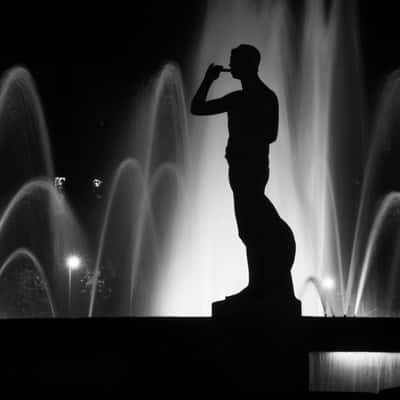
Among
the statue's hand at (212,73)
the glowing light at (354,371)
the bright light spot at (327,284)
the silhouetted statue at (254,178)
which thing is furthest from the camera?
the bright light spot at (327,284)

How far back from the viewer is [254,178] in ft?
27.5

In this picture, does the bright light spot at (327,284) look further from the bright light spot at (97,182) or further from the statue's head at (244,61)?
the bright light spot at (97,182)

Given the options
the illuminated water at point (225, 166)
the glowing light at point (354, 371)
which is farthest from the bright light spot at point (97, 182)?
the glowing light at point (354, 371)

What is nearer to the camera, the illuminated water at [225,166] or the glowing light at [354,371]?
the glowing light at [354,371]

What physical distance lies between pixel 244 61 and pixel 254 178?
1.28 metres

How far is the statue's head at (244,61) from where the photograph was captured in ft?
27.8

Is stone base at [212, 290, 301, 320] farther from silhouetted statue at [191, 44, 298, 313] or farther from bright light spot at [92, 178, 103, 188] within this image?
bright light spot at [92, 178, 103, 188]

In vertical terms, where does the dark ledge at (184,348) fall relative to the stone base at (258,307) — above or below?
below

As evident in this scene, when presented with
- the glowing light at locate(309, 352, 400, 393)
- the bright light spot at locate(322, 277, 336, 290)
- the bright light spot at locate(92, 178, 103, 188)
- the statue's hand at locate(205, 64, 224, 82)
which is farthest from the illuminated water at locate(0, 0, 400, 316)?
the bright light spot at locate(92, 178, 103, 188)

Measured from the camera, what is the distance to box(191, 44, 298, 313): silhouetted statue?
26.9ft

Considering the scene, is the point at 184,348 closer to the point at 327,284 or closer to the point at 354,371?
the point at 354,371

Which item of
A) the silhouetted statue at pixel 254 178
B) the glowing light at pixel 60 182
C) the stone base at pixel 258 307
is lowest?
the stone base at pixel 258 307

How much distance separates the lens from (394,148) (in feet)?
129

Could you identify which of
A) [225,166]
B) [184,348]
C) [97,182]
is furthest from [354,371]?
[97,182]
